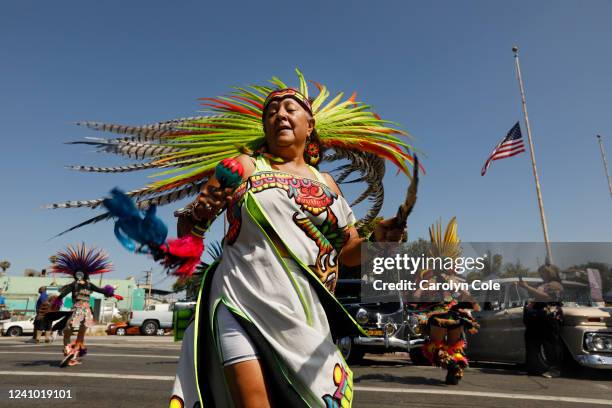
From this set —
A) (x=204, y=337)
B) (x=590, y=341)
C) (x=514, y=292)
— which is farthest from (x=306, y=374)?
(x=514, y=292)

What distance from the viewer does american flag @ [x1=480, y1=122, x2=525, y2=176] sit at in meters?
17.8

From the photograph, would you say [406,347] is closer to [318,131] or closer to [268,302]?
[318,131]

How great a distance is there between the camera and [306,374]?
185cm

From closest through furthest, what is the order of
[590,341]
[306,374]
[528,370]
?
[306,374], [590,341], [528,370]

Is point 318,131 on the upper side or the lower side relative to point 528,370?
upper

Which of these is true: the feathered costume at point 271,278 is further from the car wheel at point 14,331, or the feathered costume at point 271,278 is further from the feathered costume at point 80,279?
the car wheel at point 14,331


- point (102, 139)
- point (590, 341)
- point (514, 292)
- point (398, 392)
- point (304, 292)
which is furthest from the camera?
point (514, 292)

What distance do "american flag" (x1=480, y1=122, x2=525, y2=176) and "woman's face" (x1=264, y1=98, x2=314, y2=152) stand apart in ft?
55.0

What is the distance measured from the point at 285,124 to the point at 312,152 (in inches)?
12.1

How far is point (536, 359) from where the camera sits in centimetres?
765

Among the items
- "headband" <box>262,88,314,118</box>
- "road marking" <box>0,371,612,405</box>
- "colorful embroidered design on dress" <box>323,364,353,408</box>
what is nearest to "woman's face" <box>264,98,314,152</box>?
"headband" <box>262,88,314,118</box>

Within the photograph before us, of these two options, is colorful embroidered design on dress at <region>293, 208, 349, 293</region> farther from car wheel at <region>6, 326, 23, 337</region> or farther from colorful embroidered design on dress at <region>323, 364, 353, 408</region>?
car wheel at <region>6, 326, 23, 337</region>

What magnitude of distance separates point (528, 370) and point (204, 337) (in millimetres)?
7534

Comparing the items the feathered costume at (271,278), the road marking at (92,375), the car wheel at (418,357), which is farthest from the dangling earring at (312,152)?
the car wheel at (418,357)
